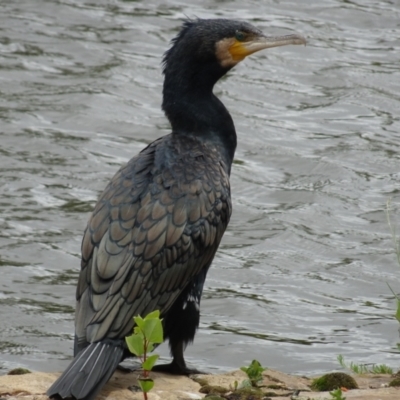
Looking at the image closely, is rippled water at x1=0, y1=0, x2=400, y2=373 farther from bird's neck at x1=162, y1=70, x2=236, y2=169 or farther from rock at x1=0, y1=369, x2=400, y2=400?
rock at x1=0, y1=369, x2=400, y2=400

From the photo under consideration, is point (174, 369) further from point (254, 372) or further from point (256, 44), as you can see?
point (256, 44)

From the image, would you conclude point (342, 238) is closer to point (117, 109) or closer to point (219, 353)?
point (219, 353)

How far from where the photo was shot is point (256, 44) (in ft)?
24.1

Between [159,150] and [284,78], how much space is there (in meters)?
7.50

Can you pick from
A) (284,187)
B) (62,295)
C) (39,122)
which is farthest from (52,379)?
(39,122)

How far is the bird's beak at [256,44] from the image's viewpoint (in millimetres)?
7262

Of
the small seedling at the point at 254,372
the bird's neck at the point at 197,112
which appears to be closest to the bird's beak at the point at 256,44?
the bird's neck at the point at 197,112

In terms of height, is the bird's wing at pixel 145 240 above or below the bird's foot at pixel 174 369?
above

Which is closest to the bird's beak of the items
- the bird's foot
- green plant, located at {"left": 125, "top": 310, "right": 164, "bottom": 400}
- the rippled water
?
the bird's foot

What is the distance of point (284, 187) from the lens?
11633 millimetres

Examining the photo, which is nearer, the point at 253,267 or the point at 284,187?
the point at 253,267

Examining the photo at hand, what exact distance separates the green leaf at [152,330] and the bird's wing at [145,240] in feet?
2.38

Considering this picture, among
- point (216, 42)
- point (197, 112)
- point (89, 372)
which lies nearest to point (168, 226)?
point (89, 372)

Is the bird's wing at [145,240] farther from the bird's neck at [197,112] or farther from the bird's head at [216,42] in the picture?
the bird's head at [216,42]
